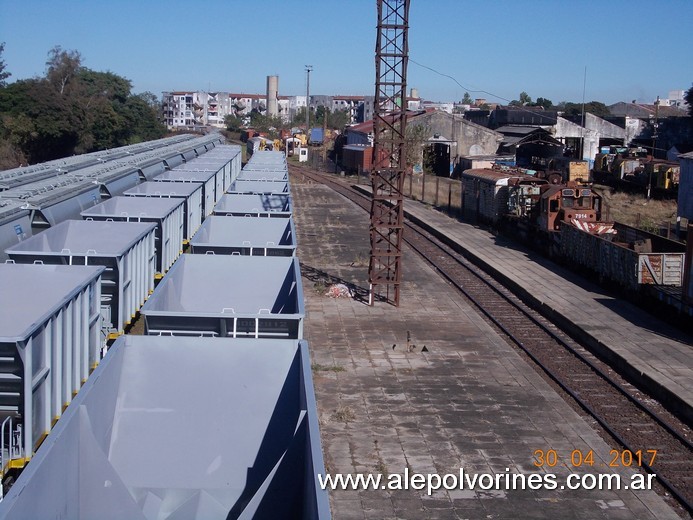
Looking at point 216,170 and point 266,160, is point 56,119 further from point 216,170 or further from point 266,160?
point 216,170

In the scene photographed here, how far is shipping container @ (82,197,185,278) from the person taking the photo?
14969 millimetres

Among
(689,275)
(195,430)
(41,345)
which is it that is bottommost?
(195,430)

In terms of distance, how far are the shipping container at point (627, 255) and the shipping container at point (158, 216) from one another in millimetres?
10083

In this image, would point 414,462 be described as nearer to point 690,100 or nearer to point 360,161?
point 360,161

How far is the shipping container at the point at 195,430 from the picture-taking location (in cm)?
582

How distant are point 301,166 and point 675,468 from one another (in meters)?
59.6

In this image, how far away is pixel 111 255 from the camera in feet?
35.5

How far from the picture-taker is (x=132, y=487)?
6.54 meters

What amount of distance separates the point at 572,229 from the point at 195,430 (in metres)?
17.1

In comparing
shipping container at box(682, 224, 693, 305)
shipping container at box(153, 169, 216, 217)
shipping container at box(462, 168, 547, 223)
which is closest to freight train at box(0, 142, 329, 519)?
shipping container at box(682, 224, 693, 305)

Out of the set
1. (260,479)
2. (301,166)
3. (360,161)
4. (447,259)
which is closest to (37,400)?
(260,479)

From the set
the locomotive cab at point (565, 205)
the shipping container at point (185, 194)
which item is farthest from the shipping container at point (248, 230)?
the locomotive cab at point (565, 205)

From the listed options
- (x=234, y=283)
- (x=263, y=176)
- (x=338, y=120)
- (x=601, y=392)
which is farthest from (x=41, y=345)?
(x=338, y=120)

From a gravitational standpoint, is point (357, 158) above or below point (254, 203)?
above
